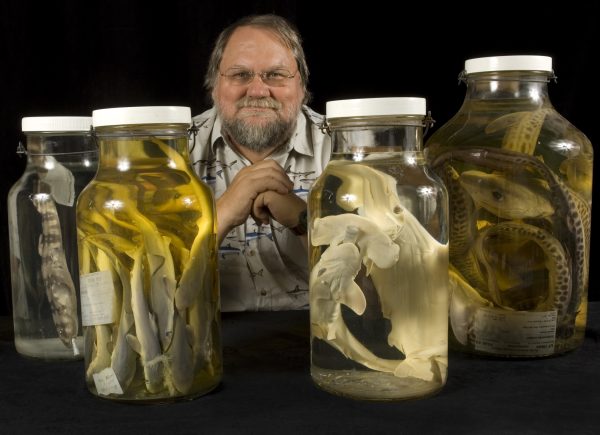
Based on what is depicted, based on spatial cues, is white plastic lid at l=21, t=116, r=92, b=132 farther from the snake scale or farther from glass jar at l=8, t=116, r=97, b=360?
the snake scale

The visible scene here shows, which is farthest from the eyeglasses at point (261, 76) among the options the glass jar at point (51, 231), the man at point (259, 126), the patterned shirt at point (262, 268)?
the glass jar at point (51, 231)

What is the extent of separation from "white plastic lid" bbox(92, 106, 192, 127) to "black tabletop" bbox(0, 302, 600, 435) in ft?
0.79

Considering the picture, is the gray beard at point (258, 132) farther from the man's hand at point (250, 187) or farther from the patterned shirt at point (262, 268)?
the man's hand at point (250, 187)

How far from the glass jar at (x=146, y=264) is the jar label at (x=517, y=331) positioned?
0.28m

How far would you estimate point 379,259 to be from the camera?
2.15ft

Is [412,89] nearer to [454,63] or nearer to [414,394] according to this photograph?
[454,63]

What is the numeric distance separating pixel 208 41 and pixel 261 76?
0.14m

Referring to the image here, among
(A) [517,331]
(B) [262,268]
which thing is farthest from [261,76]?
(A) [517,331]

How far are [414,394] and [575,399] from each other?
0.14 m

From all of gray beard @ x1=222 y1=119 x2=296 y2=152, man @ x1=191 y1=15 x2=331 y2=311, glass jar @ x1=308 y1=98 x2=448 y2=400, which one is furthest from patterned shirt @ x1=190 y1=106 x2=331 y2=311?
glass jar @ x1=308 y1=98 x2=448 y2=400

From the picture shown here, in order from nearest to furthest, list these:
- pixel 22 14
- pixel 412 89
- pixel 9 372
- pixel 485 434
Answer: pixel 485 434 → pixel 9 372 → pixel 22 14 → pixel 412 89

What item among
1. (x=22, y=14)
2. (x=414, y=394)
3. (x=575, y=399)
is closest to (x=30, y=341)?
(x=414, y=394)

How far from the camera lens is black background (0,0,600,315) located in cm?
161

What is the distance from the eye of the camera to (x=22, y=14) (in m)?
1.59
